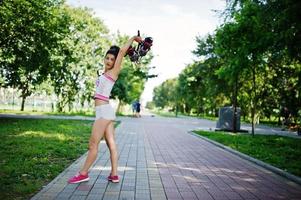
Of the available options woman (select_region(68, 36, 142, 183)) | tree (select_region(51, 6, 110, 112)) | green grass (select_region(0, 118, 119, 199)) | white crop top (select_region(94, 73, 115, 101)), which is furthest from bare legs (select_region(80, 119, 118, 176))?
tree (select_region(51, 6, 110, 112))

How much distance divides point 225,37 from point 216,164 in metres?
8.76

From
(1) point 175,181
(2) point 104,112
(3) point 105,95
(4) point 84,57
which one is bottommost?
(1) point 175,181

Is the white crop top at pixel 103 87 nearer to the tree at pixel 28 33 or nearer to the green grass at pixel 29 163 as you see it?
the green grass at pixel 29 163

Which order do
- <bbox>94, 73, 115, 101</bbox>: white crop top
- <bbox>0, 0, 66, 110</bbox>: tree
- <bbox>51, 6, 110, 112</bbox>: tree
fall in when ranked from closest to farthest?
1. <bbox>94, 73, 115, 101</bbox>: white crop top
2. <bbox>0, 0, 66, 110</bbox>: tree
3. <bbox>51, 6, 110, 112</bbox>: tree

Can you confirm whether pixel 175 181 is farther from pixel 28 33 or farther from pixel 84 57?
pixel 84 57

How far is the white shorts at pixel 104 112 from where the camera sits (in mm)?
5453

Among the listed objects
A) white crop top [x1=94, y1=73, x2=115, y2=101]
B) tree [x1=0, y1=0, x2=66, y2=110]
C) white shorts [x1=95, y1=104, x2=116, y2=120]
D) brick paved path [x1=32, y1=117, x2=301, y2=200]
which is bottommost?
brick paved path [x1=32, y1=117, x2=301, y2=200]

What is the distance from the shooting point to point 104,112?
5.46 metres

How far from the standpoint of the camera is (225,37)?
15.7 meters

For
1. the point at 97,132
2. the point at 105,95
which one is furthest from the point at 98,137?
the point at 105,95

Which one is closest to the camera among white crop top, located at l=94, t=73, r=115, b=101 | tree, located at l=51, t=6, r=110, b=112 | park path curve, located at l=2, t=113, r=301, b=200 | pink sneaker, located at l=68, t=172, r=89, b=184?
park path curve, located at l=2, t=113, r=301, b=200

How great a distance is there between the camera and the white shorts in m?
5.45

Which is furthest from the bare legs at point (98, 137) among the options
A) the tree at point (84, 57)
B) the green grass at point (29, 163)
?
the tree at point (84, 57)

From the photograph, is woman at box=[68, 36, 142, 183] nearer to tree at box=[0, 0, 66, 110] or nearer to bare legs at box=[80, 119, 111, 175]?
bare legs at box=[80, 119, 111, 175]
